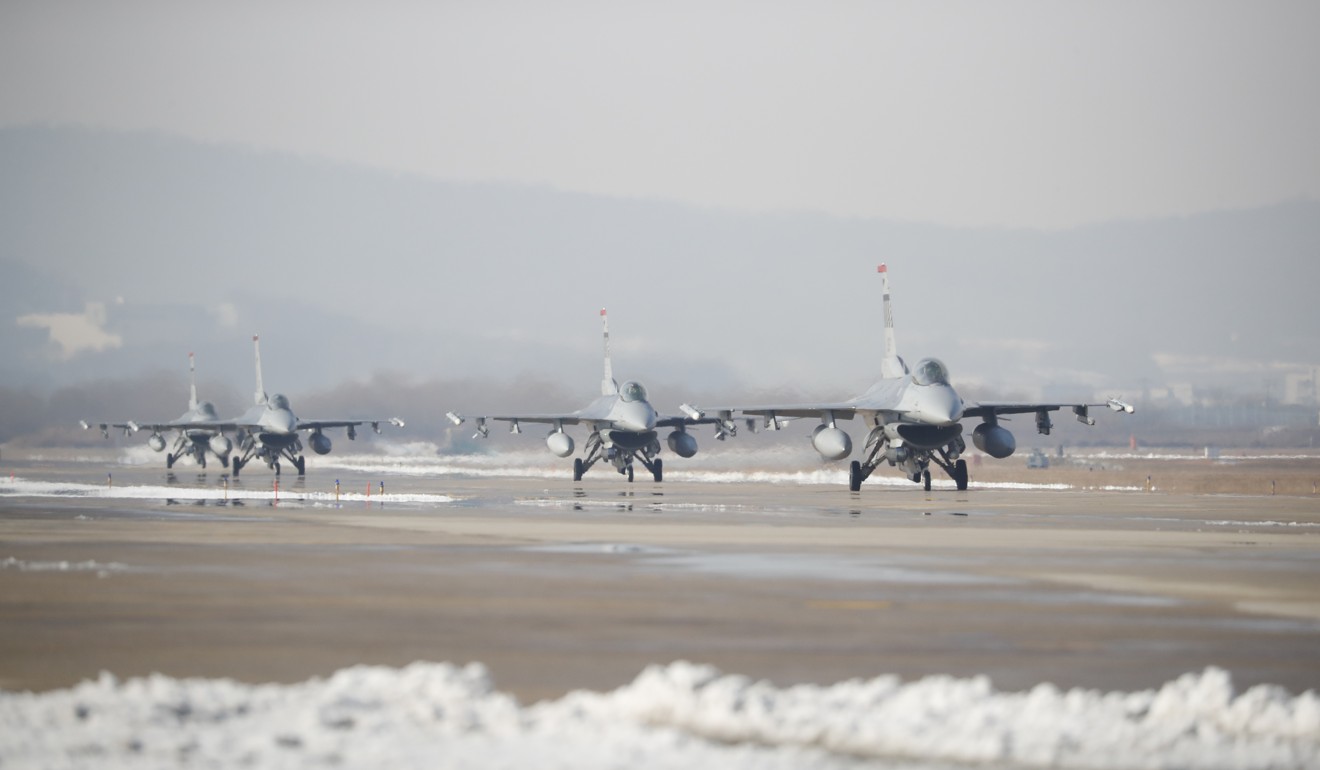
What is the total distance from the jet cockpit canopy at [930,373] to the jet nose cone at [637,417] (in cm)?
1592

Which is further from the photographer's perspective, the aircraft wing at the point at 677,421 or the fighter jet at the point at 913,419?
the aircraft wing at the point at 677,421

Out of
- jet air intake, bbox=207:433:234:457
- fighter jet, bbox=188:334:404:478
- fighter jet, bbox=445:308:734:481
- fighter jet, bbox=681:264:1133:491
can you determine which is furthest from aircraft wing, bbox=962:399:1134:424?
jet air intake, bbox=207:433:234:457

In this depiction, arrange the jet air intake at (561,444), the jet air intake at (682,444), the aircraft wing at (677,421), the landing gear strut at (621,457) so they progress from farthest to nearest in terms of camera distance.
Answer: the jet air intake at (561,444)
the jet air intake at (682,444)
the landing gear strut at (621,457)
the aircraft wing at (677,421)

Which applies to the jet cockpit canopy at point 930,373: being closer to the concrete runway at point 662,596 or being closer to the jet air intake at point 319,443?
the concrete runway at point 662,596

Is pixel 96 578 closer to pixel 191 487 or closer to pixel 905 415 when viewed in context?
pixel 905 415

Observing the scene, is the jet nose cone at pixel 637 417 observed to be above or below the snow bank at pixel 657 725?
above

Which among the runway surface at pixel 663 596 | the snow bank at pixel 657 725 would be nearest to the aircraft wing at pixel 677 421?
the runway surface at pixel 663 596

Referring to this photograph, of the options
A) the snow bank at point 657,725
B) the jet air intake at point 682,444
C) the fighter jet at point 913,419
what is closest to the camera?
the snow bank at point 657,725

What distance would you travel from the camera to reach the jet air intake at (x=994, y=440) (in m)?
49.8

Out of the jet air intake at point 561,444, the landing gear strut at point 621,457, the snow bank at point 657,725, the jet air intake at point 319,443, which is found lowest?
the snow bank at point 657,725

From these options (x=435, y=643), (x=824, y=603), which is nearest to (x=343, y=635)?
(x=435, y=643)

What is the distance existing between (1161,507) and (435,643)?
96.2 ft

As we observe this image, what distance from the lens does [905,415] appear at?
47.0 m

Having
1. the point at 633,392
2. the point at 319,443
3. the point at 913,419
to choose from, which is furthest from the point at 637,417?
the point at 319,443
